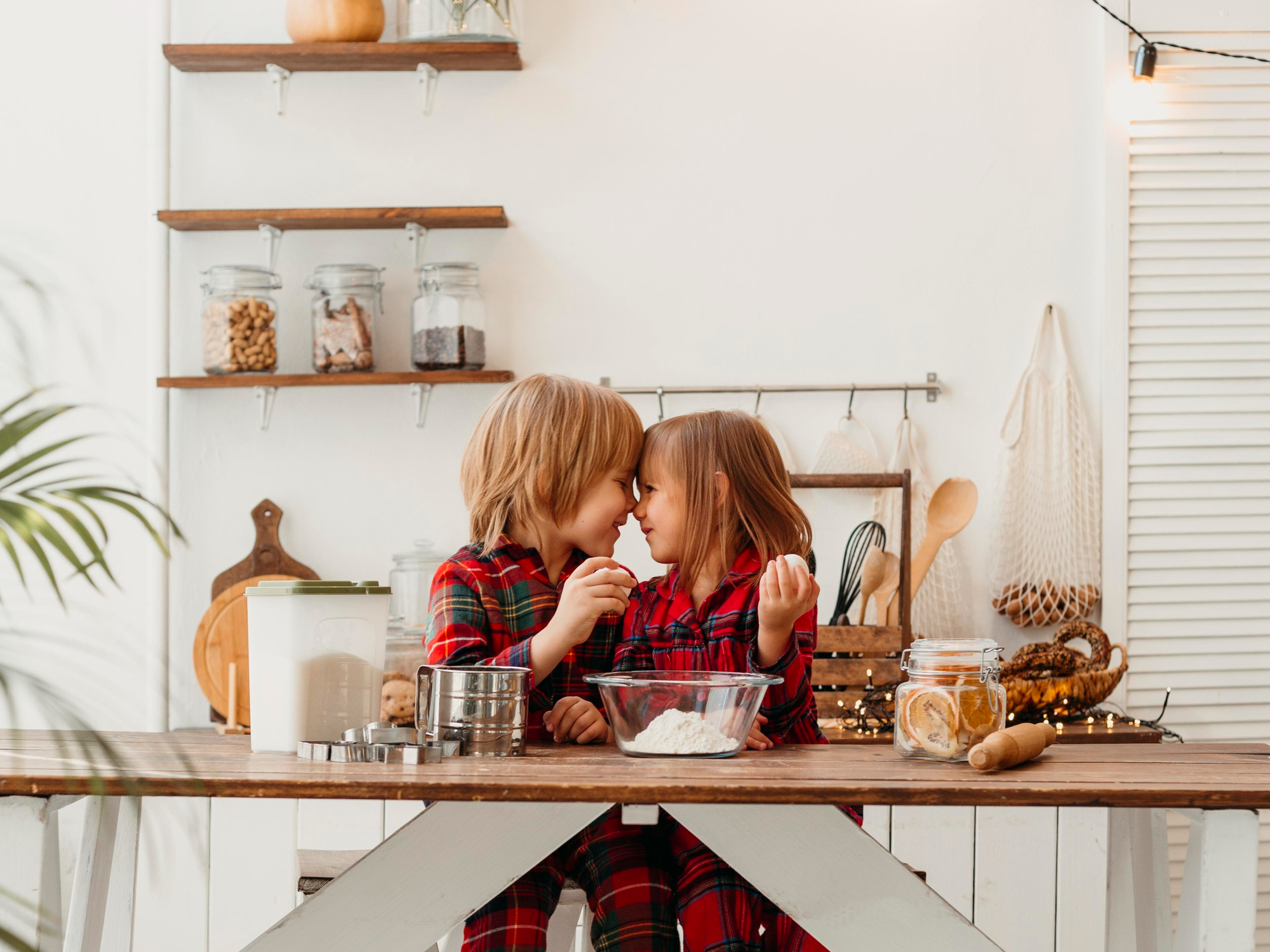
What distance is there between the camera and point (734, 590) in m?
1.42

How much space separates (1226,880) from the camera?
3.29ft

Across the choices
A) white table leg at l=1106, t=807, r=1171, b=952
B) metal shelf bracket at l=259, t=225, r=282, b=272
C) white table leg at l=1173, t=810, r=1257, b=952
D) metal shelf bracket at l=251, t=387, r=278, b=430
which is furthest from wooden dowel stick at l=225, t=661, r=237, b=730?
white table leg at l=1173, t=810, r=1257, b=952

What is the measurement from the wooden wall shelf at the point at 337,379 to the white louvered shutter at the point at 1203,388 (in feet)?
4.22

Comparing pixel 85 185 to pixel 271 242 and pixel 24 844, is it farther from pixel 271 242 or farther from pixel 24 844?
pixel 24 844

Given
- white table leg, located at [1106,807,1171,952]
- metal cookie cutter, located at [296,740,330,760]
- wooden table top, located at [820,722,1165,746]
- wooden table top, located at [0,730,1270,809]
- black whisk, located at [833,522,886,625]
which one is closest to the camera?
wooden table top, located at [0,730,1270,809]

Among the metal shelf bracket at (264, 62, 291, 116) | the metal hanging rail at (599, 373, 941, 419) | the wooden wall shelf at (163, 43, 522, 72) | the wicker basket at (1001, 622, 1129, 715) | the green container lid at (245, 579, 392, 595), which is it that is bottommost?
the wicker basket at (1001, 622, 1129, 715)

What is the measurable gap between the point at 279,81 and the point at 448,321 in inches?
24.3

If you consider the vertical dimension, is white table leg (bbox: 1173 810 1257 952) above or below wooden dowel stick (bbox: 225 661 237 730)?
above

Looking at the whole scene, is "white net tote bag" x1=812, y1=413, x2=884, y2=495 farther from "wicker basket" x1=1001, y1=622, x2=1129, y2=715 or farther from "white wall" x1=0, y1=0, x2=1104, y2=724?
"wicker basket" x1=1001, y1=622, x2=1129, y2=715

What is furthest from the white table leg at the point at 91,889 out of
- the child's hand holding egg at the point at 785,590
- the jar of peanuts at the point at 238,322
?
the jar of peanuts at the point at 238,322

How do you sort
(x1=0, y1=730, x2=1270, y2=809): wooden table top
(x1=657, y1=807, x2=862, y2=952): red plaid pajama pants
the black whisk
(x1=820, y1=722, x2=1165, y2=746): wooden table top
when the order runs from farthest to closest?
1. the black whisk
2. (x1=820, y1=722, x2=1165, y2=746): wooden table top
3. (x1=657, y1=807, x2=862, y2=952): red plaid pajama pants
4. (x1=0, y1=730, x2=1270, y2=809): wooden table top

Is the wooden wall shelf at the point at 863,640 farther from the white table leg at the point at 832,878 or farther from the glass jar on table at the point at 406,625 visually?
the white table leg at the point at 832,878

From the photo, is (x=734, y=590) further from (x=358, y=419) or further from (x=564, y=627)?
(x=358, y=419)

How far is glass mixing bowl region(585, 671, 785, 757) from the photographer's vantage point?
44.1 inches
